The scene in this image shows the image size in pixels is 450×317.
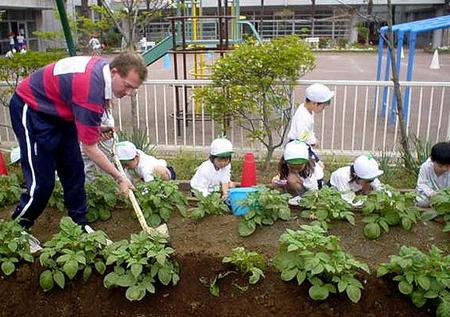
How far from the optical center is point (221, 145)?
381 centimetres

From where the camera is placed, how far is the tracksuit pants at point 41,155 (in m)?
2.65

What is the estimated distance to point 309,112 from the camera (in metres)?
4.50

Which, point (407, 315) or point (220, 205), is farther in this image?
point (220, 205)

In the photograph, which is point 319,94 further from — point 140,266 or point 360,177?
point 140,266

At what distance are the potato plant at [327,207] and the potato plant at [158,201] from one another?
0.78 meters

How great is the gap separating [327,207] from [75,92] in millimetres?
1533

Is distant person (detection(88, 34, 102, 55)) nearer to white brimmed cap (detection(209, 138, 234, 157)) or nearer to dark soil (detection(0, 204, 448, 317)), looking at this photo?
white brimmed cap (detection(209, 138, 234, 157))

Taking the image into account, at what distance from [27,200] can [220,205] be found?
114cm

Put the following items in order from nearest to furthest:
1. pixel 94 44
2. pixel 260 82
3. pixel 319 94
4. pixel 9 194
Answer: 1. pixel 9 194
2. pixel 319 94
3. pixel 260 82
4. pixel 94 44

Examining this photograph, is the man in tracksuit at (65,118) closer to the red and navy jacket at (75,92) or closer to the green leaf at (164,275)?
the red and navy jacket at (75,92)

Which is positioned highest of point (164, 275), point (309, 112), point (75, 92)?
point (75, 92)

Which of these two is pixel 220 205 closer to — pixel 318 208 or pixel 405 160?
pixel 318 208

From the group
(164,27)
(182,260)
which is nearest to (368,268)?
(182,260)

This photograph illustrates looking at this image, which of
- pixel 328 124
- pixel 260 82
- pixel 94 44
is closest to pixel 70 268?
pixel 260 82
